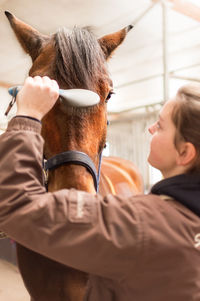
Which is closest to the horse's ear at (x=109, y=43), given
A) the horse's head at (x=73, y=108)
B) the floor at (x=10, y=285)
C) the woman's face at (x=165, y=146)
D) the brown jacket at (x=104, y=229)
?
the horse's head at (x=73, y=108)

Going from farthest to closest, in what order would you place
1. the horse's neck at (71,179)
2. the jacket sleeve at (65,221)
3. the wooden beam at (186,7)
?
the wooden beam at (186,7), the horse's neck at (71,179), the jacket sleeve at (65,221)

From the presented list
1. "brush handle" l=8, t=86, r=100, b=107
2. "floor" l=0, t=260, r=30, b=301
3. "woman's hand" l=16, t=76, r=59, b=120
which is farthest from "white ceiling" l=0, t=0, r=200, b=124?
"floor" l=0, t=260, r=30, b=301

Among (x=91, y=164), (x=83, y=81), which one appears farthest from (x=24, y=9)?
(x=91, y=164)

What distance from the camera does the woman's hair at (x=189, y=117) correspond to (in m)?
0.52

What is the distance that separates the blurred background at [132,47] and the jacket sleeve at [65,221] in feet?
2.44

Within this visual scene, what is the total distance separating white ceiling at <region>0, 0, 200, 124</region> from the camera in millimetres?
2145

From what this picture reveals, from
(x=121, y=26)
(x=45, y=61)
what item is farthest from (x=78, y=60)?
(x=121, y=26)

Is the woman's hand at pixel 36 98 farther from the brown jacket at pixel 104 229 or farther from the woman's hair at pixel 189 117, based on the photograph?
the woman's hair at pixel 189 117

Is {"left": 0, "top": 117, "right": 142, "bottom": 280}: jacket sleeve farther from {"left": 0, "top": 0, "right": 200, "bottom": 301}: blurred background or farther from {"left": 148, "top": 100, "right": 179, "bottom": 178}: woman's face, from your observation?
{"left": 0, "top": 0, "right": 200, "bottom": 301}: blurred background

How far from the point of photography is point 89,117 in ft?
2.51

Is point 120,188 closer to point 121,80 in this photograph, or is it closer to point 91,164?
point 91,164

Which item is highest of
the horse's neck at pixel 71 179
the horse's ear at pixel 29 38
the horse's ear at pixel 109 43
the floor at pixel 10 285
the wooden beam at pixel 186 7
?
the wooden beam at pixel 186 7

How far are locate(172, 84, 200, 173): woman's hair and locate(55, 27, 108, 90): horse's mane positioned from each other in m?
0.30

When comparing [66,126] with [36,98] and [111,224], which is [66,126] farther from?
[111,224]
